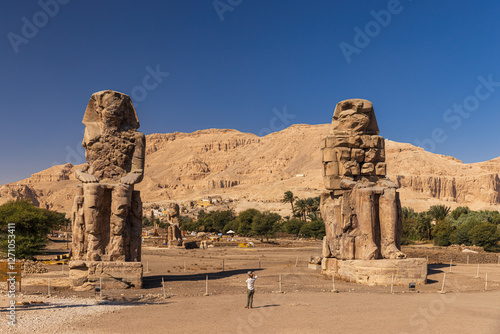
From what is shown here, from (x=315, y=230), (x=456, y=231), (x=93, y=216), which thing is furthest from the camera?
(x=315, y=230)

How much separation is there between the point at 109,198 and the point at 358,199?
256 inches

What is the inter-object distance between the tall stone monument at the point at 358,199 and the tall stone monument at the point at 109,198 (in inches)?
211

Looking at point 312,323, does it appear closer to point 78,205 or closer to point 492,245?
point 78,205

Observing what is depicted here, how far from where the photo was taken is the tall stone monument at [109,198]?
34.5 feet

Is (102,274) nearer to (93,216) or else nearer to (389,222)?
(93,216)

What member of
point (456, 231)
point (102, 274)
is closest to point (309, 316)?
point (102, 274)

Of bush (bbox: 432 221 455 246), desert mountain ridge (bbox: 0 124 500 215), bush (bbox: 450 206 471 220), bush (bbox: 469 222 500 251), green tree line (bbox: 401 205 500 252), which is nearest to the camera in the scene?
bush (bbox: 469 222 500 251)

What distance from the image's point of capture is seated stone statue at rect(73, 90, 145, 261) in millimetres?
10828

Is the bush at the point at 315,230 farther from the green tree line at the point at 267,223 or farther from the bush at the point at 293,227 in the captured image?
the bush at the point at 293,227

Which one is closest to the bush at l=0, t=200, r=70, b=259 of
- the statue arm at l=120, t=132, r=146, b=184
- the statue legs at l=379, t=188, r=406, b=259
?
the statue arm at l=120, t=132, r=146, b=184

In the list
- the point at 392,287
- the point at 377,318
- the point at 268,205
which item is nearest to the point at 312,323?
the point at 377,318

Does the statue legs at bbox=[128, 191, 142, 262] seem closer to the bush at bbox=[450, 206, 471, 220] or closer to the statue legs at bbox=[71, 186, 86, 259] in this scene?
the statue legs at bbox=[71, 186, 86, 259]

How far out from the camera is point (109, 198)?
36.6ft

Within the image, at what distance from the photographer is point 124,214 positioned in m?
10.9
